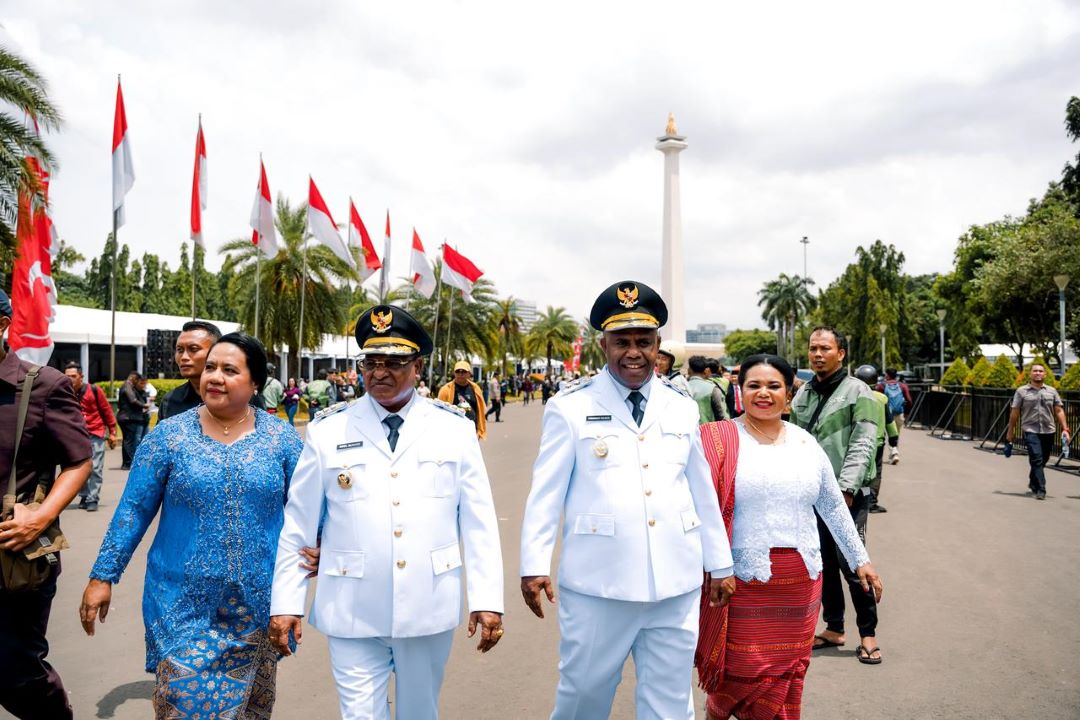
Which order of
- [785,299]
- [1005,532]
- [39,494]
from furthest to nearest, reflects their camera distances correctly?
[785,299] < [1005,532] < [39,494]

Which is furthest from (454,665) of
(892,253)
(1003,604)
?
(892,253)

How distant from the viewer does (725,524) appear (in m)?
3.54

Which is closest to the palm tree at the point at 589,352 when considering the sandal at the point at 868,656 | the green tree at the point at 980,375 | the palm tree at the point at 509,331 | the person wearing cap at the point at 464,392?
the palm tree at the point at 509,331

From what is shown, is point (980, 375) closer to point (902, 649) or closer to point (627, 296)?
point (902, 649)

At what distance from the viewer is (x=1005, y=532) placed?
336 inches

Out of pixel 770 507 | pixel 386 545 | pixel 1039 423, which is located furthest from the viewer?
pixel 1039 423

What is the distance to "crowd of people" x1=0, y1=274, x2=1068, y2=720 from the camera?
293cm

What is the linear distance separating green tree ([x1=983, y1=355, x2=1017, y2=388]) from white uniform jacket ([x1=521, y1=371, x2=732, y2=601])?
65.1ft

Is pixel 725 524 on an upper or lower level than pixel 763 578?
upper

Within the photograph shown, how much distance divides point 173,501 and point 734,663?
2.35 metres

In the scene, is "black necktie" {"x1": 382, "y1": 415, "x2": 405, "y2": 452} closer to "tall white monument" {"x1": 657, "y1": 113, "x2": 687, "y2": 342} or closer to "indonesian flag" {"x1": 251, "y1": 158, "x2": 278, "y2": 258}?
"indonesian flag" {"x1": 251, "y1": 158, "x2": 278, "y2": 258}

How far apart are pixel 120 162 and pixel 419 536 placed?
1507 centimetres

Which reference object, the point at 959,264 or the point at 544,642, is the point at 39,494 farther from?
the point at 959,264

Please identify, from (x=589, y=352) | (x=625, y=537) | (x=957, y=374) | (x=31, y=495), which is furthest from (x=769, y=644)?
(x=589, y=352)
